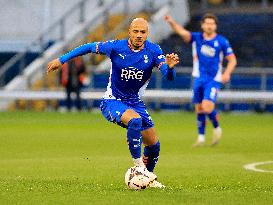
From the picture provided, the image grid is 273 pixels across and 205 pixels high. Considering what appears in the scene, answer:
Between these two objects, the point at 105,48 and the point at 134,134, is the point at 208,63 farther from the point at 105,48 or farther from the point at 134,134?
the point at 134,134

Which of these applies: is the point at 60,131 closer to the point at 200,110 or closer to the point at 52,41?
the point at 200,110

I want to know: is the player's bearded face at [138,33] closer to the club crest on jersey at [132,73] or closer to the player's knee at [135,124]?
the club crest on jersey at [132,73]

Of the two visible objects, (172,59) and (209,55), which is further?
(209,55)

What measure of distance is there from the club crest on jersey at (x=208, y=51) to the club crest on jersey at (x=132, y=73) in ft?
27.0

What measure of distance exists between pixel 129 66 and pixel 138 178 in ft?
4.63

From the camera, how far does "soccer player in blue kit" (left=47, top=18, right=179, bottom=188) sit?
39.1 ft

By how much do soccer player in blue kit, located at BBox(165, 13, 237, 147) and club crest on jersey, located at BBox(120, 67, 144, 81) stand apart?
788 cm

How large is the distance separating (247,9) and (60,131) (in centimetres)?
1854

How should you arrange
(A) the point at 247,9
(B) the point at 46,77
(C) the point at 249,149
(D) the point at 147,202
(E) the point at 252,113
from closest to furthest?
(D) the point at 147,202, (C) the point at 249,149, (E) the point at 252,113, (B) the point at 46,77, (A) the point at 247,9

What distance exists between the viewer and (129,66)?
12180mm

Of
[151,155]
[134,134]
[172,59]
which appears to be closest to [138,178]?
[134,134]

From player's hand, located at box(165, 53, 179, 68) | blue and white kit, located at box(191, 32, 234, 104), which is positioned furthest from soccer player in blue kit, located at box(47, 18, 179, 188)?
blue and white kit, located at box(191, 32, 234, 104)

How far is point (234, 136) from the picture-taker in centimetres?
2328

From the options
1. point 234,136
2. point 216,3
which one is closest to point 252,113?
point 216,3
